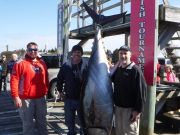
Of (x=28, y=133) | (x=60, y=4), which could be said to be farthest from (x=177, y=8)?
(x=60, y=4)

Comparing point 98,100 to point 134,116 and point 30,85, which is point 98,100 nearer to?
point 134,116

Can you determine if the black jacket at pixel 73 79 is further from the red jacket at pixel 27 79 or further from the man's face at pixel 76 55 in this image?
the red jacket at pixel 27 79

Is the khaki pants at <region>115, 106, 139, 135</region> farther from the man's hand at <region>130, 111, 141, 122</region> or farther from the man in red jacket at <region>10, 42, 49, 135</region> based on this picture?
the man in red jacket at <region>10, 42, 49, 135</region>

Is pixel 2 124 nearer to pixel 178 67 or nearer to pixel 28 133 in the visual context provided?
pixel 28 133

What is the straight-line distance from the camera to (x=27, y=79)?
5.89 metres

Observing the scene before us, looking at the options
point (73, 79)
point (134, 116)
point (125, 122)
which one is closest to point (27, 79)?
point (73, 79)

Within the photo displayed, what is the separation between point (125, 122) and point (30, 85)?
1.84m

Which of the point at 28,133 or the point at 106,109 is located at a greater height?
the point at 106,109

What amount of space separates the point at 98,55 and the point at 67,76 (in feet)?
3.99

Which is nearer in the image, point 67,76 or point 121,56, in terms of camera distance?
point 121,56

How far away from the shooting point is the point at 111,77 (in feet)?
16.1

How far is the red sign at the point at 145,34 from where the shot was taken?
5684 mm

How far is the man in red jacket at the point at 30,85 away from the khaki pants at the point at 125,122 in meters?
1.62

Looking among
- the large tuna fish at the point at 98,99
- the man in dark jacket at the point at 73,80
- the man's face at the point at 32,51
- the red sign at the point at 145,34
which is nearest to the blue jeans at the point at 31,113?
the man in dark jacket at the point at 73,80
